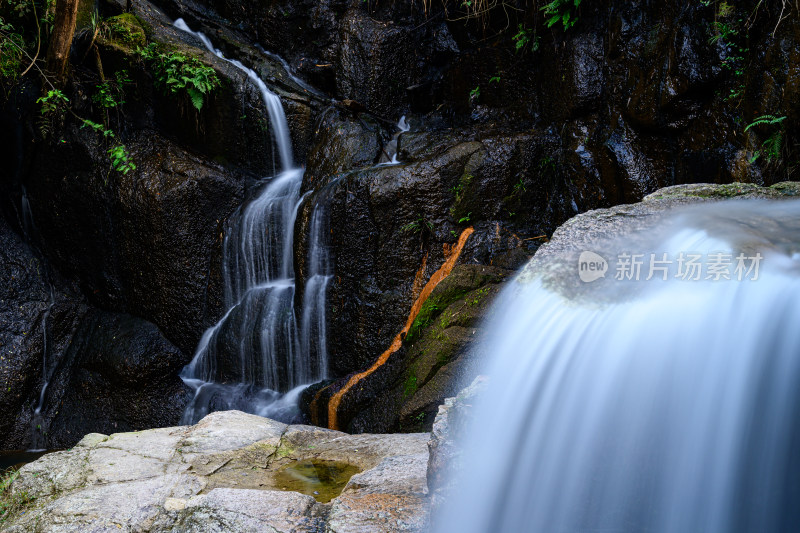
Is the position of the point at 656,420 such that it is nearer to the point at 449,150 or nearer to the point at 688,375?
the point at 688,375

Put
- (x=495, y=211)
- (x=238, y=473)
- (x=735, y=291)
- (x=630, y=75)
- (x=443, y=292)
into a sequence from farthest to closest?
(x=495, y=211) < (x=630, y=75) < (x=443, y=292) < (x=238, y=473) < (x=735, y=291)

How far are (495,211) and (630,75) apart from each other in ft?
7.07

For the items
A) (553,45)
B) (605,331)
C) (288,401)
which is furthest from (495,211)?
(605,331)

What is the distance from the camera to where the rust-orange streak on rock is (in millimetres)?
5320

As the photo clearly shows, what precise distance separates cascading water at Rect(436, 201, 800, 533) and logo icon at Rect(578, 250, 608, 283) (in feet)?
0.08

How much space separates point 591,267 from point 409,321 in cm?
317

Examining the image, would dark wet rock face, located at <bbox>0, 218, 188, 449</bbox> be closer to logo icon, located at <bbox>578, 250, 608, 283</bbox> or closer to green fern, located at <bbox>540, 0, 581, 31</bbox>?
logo icon, located at <bbox>578, 250, 608, 283</bbox>

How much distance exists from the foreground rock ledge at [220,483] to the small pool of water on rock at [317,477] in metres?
0.06

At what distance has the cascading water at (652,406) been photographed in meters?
1.83

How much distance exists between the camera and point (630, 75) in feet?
19.5

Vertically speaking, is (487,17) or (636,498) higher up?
(487,17)

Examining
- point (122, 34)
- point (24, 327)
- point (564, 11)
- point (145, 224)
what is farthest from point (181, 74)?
point (564, 11)

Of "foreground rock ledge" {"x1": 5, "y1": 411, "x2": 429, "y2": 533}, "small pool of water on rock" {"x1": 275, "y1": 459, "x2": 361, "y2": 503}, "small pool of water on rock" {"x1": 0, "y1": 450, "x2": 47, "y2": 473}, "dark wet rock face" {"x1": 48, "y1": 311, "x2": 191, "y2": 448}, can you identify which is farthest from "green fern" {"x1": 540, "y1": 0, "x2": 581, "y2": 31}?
"small pool of water on rock" {"x1": 0, "y1": 450, "x2": 47, "y2": 473}

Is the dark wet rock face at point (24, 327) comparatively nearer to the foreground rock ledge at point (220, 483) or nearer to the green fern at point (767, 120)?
the foreground rock ledge at point (220, 483)
